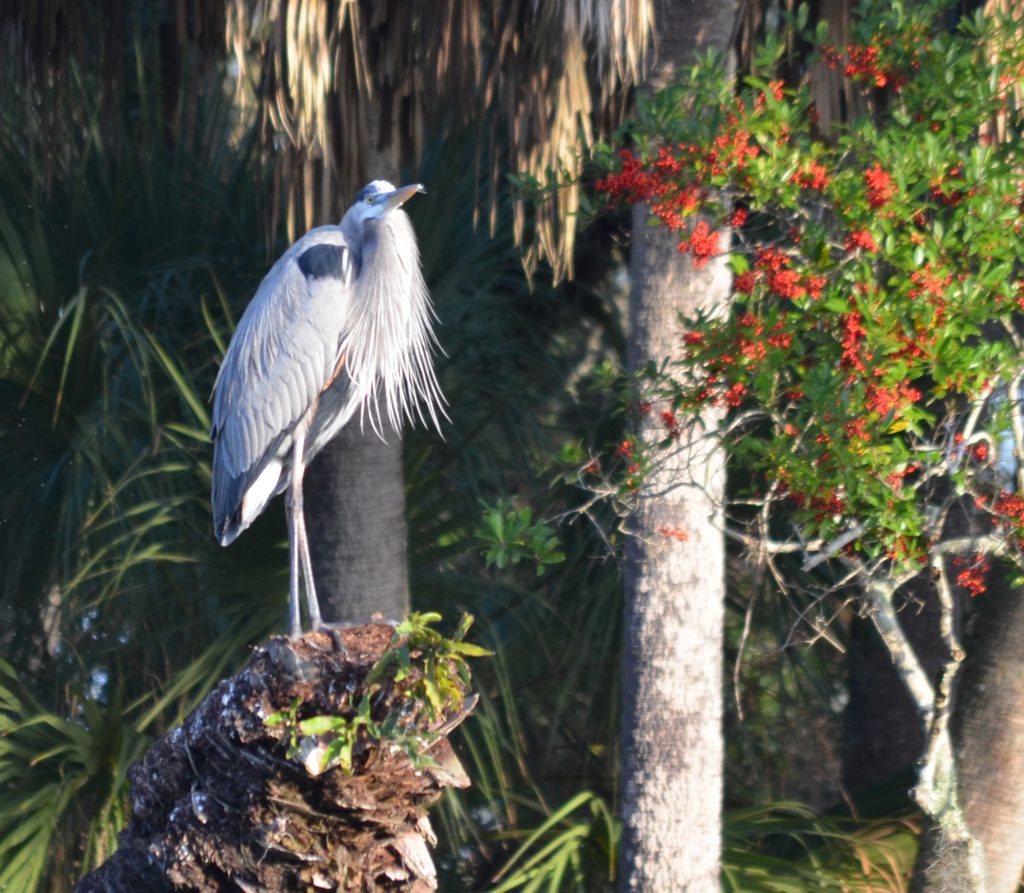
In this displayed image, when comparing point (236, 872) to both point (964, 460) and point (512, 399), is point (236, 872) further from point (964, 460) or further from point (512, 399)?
point (512, 399)

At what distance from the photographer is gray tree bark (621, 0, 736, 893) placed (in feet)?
14.2

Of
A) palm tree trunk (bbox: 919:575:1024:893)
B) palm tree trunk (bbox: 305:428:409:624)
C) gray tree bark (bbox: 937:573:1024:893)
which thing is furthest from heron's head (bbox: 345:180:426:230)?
gray tree bark (bbox: 937:573:1024:893)

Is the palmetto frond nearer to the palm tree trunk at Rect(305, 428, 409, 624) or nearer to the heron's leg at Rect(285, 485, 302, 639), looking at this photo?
the palm tree trunk at Rect(305, 428, 409, 624)

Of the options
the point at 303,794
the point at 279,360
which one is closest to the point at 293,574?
the point at 279,360

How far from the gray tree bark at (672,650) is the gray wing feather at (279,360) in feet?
3.27

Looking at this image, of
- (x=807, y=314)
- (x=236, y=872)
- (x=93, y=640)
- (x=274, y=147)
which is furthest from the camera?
(x=93, y=640)

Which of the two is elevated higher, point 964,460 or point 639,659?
point 964,460

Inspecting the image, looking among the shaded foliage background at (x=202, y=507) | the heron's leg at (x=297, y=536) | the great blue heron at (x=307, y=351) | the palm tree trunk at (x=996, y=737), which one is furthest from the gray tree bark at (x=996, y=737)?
the heron's leg at (x=297, y=536)

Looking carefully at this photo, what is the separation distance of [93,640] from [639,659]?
7.68ft

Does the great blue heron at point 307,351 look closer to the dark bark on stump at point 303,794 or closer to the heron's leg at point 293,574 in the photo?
the heron's leg at point 293,574

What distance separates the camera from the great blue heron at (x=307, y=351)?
4422 millimetres

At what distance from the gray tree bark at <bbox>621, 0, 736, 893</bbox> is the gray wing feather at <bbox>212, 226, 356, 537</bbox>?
3.27ft

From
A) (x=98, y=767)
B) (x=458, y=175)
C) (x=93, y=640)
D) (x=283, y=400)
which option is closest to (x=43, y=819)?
(x=98, y=767)

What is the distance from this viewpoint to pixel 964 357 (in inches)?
135
